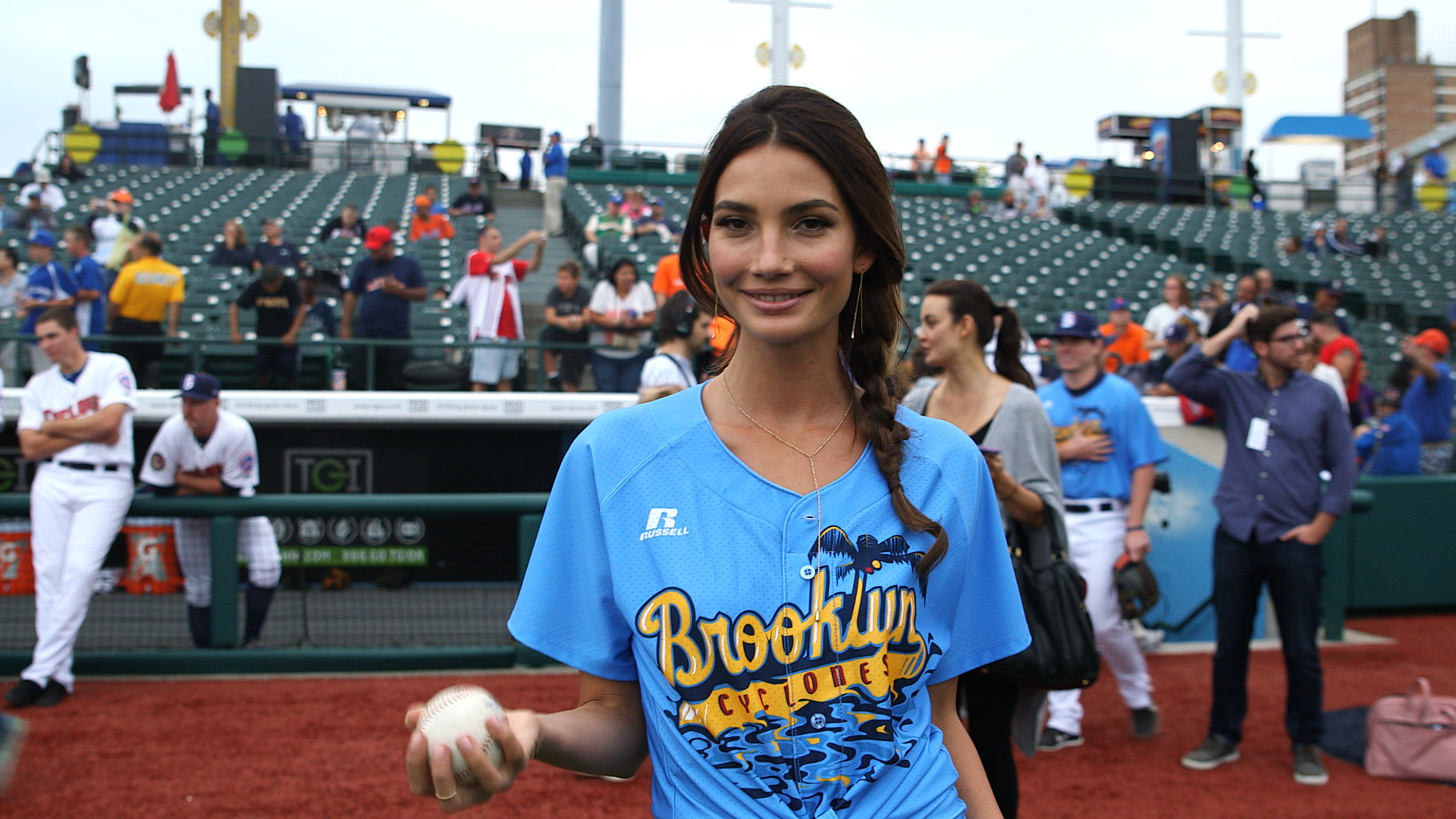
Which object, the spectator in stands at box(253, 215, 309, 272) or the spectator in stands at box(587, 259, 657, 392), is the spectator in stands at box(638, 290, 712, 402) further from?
the spectator in stands at box(253, 215, 309, 272)

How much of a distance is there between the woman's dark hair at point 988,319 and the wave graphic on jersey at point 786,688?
259 cm

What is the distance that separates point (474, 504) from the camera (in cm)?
659

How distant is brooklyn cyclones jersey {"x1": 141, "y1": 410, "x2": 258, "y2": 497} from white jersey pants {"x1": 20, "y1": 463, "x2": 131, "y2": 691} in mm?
317

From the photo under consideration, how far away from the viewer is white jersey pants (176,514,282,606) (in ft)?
21.3

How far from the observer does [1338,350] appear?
8820 millimetres

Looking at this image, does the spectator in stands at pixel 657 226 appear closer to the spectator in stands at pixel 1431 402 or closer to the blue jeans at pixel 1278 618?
the spectator in stands at pixel 1431 402

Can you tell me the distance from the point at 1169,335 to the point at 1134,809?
4.84 meters

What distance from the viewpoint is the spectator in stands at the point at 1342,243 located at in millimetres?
21234

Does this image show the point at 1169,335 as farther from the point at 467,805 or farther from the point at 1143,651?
the point at 467,805

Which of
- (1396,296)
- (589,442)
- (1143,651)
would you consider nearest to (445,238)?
Result: (1143,651)

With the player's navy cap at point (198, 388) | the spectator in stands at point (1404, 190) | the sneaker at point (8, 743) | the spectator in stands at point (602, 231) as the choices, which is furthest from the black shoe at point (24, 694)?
the spectator in stands at point (1404, 190)

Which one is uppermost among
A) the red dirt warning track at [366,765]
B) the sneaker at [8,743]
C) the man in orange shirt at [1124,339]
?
the man in orange shirt at [1124,339]

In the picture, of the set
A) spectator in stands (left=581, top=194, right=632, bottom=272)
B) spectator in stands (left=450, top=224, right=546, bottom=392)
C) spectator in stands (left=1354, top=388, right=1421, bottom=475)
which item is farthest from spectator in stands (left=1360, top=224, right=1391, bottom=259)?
spectator in stands (left=450, top=224, right=546, bottom=392)

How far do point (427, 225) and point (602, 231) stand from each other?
2359 mm
